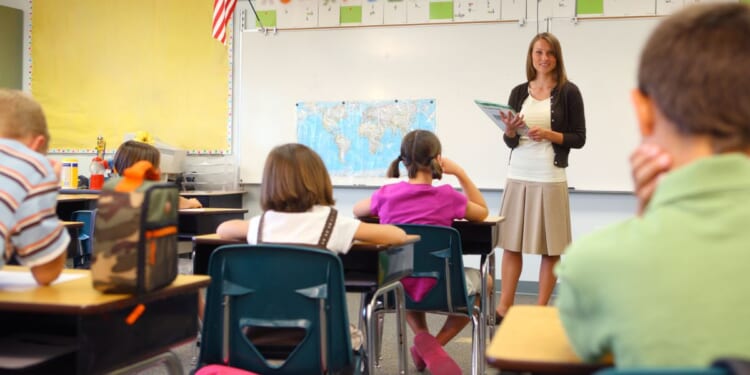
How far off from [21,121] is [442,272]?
1767 mm

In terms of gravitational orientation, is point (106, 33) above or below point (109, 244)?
above

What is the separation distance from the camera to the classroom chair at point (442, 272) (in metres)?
3.02

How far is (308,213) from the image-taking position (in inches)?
92.8

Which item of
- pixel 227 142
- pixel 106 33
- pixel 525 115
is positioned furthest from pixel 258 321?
pixel 106 33

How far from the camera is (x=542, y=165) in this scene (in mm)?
4391

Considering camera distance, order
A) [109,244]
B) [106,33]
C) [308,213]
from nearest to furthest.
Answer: [109,244]
[308,213]
[106,33]

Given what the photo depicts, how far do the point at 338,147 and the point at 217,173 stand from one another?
1080 mm

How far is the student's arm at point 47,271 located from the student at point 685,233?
1.15 meters

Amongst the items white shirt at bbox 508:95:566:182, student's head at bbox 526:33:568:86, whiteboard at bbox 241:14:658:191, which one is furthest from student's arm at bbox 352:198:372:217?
whiteboard at bbox 241:14:658:191

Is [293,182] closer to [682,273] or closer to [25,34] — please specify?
[682,273]

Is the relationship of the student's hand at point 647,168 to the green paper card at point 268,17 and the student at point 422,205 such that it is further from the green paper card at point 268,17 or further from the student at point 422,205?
the green paper card at point 268,17

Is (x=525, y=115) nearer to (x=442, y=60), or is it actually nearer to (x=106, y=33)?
(x=442, y=60)

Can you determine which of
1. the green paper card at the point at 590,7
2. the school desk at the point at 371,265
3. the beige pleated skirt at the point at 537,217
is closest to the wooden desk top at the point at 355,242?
the school desk at the point at 371,265

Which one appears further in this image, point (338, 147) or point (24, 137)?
point (338, 147)
